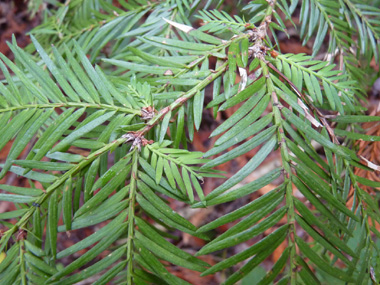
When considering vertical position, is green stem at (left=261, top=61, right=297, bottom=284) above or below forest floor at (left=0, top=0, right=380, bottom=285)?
above

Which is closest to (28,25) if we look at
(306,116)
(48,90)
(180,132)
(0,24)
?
(0,24)

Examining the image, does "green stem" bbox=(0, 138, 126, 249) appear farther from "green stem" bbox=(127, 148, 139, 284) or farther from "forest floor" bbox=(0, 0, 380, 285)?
"forest floor" bbox=(0, 0, 380, 285)

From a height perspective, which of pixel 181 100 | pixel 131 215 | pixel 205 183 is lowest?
pixel 205 183

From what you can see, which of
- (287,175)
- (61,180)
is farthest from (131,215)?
(287,175)

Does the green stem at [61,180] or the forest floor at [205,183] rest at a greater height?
the green stem at [61,180]

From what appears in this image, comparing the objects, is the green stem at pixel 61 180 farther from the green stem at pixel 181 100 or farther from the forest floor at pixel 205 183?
the forest floor at pixel 205 183

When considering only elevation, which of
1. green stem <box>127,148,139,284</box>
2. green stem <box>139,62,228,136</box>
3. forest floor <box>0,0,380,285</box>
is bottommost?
forest floor <box>0,0,380,285</box>

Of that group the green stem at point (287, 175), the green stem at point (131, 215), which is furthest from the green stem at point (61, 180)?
the green stem at point (287, 175)

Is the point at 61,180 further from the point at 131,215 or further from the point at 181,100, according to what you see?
the point at 181,100

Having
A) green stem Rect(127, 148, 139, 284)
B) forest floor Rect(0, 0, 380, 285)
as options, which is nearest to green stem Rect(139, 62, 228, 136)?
green stem Rect(127, 148, 139, 284)

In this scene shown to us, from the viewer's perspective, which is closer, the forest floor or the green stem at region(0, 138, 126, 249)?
the green stem at region(0, 138, 126, 249)

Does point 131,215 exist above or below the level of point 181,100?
below

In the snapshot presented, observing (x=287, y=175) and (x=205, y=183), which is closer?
(x=287, y=175)

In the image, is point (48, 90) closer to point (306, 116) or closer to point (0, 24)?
point (306, 116)
